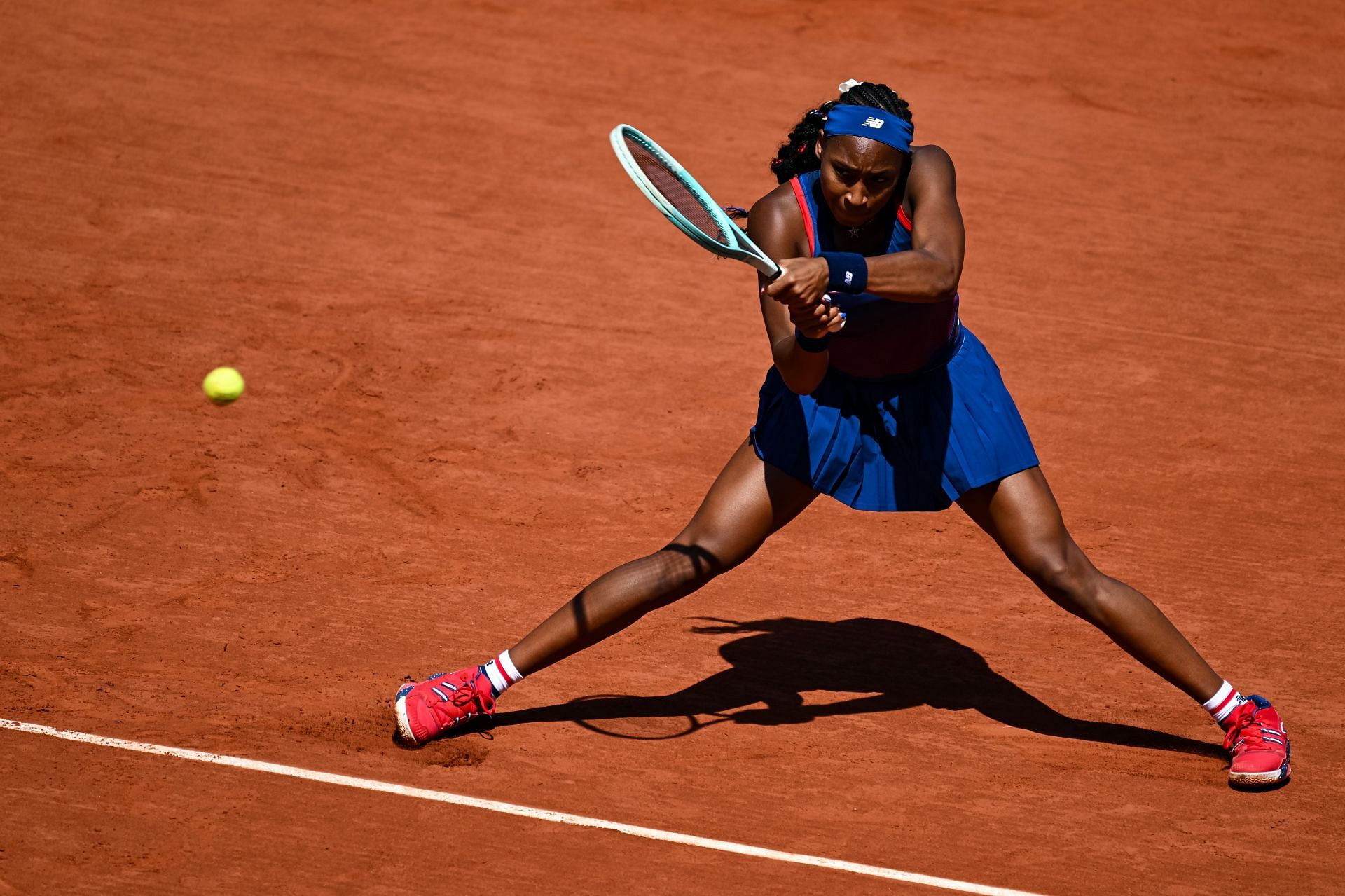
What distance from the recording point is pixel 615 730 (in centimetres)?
533

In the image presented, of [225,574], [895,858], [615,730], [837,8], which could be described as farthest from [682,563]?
[837,8]

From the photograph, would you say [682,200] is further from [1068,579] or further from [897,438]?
[1068,579]

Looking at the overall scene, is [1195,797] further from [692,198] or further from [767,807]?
[692,198]

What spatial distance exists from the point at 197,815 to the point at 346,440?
2.87 m

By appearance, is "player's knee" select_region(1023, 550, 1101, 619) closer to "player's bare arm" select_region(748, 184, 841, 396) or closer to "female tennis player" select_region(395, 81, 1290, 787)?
"female tennis player" select_region(395, 81, 1290, 787)

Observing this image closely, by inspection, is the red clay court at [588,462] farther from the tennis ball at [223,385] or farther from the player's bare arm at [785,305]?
the player's bare arm at [785,305]

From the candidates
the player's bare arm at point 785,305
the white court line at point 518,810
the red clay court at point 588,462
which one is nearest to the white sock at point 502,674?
the red clay court at point 588,462

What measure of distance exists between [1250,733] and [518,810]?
249 cm

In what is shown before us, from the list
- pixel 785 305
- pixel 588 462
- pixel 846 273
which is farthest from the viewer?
pixel 588 462

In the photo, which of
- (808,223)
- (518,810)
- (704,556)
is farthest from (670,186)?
(518,810)

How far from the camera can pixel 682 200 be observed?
4.76 meters

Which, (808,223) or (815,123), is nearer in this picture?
(808,223)

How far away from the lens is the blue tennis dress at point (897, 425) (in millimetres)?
4863

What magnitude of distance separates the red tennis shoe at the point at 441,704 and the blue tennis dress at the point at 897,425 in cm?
127
